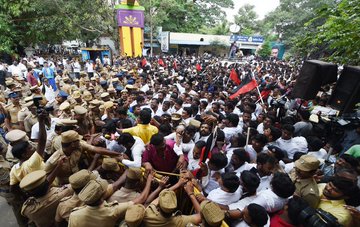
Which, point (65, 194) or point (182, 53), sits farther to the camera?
point (182, 53)

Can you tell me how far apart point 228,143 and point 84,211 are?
10.7 ft

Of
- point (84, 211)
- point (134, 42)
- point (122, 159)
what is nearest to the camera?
point (84, 211)

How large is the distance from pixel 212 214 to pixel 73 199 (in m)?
1.52

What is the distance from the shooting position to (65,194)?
8.05 ft

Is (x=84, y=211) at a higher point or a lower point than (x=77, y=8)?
lower

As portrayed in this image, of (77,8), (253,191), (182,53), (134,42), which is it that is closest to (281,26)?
(182,53)

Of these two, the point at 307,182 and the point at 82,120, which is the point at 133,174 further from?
the point at 82,120

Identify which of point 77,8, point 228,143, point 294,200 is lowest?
point 228,143

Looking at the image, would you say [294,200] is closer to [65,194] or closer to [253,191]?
[253,191]

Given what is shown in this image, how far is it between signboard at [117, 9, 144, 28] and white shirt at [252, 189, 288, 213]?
839 inches

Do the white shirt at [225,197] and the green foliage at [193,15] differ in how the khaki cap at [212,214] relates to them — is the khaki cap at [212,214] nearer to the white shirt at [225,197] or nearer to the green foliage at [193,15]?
the white shirt at [225,197]

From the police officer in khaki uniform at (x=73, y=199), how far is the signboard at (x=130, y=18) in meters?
20.8

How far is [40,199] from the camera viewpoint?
7.48 feet

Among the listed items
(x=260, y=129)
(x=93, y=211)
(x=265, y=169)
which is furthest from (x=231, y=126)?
(x=93, y=211)
